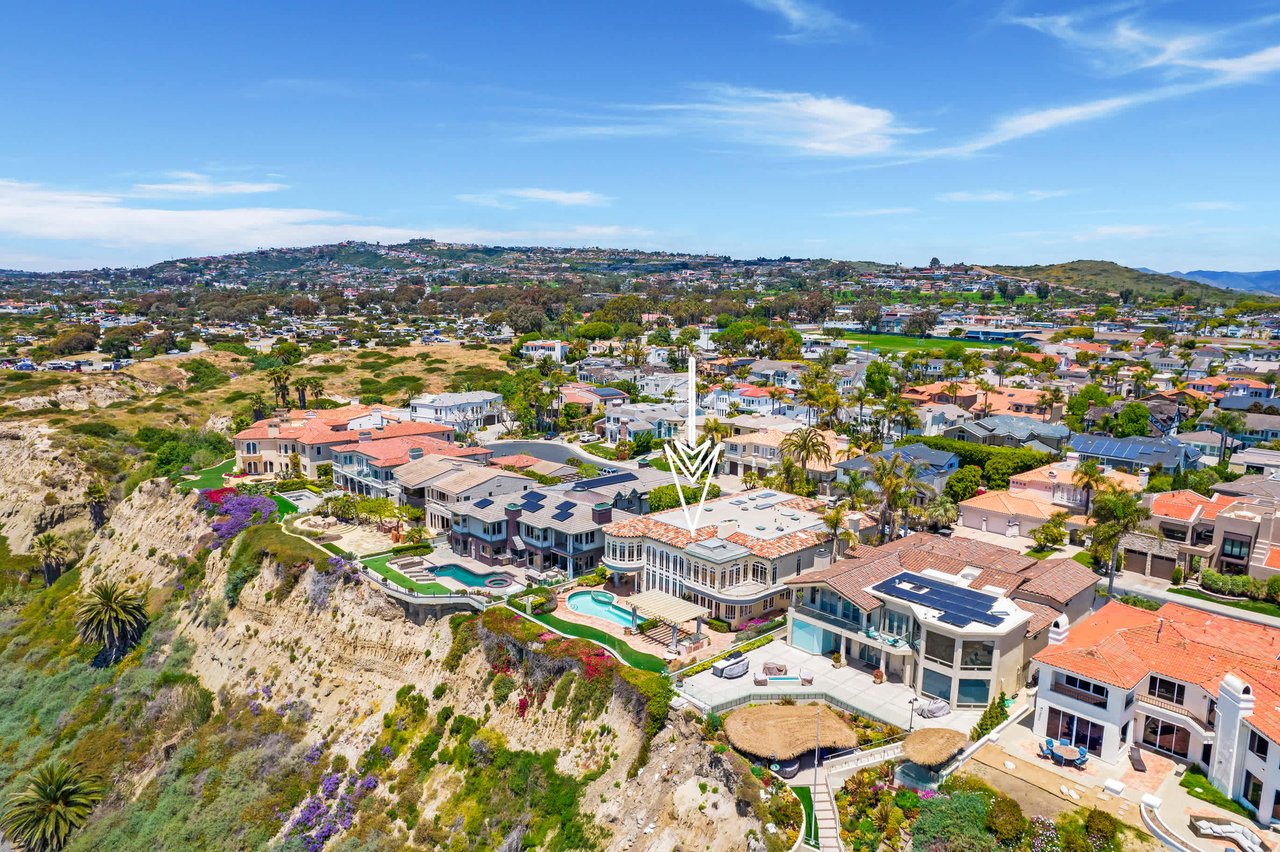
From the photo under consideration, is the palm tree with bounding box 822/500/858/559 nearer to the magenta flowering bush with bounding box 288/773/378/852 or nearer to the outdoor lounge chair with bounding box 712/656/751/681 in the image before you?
the outdoor lounge chair with bounding box 712/656/751/681

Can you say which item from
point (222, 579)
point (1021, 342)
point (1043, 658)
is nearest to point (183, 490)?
point (222, 579)

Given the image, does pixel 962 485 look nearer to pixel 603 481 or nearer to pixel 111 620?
pixel 603 481

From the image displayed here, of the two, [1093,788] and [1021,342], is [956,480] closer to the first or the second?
[1093,788]

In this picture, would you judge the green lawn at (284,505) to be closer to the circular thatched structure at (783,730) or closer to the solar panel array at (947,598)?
the circular thatched structure at (783,730)

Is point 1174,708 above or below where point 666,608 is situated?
above

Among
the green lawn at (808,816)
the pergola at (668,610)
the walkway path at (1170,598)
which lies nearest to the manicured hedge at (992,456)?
the walkway path at (1170,598)

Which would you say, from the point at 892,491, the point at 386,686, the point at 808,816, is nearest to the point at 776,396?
the point at 892,491

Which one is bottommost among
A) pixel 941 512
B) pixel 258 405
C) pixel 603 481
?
pixel 258 405
